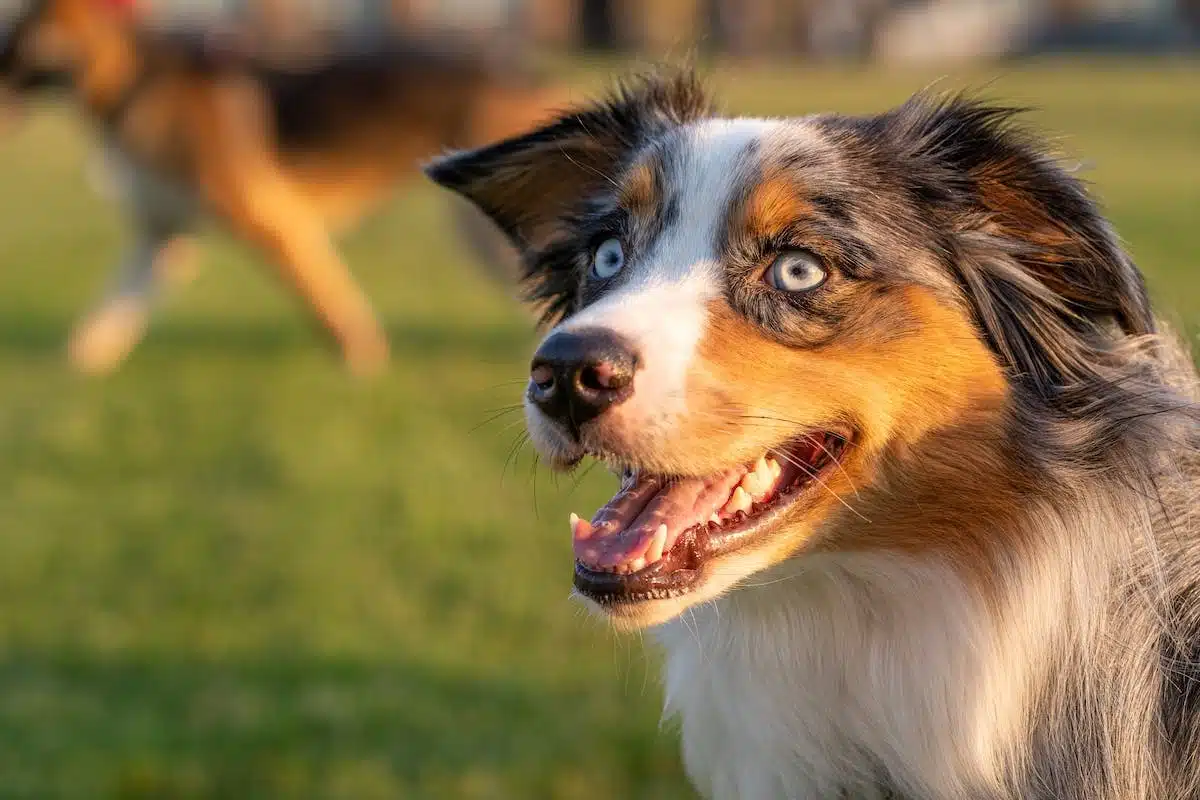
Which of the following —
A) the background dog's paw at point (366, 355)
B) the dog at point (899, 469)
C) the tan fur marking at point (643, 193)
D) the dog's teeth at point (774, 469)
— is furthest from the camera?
the background dog's paw at point (366, 355)

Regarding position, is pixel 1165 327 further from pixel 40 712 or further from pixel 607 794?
pixel 40 712

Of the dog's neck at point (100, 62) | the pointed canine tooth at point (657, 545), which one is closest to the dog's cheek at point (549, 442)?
the pointed canine tooth at point (657, 545)

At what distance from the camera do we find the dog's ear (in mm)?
2740

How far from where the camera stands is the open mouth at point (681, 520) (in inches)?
101

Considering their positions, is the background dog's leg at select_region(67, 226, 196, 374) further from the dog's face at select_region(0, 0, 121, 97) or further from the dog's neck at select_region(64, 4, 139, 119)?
the dog's face at select_region(0, 0, 121, 97)

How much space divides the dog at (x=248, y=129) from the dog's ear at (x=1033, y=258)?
6314 millimetres

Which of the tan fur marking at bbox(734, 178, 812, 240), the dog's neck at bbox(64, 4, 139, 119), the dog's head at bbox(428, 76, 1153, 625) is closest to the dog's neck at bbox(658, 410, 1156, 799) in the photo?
the dog's head at bbox(428, 76, 1153, 625)

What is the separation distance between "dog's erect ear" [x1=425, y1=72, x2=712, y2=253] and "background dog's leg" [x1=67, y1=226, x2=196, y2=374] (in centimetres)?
641

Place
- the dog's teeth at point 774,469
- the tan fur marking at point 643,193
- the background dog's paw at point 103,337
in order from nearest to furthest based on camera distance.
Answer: the dog's teeth at point 774,469
the tan fur marking at point 643,193
the background dog's paw at point 103,337

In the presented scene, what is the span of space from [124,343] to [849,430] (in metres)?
7.78

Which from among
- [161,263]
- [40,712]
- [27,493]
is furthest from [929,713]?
[161,263]

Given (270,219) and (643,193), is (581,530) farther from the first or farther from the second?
(270,219)

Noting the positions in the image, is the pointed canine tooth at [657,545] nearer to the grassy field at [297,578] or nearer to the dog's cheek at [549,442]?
the dog's cheek at [549,442]

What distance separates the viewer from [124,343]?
9.45m
